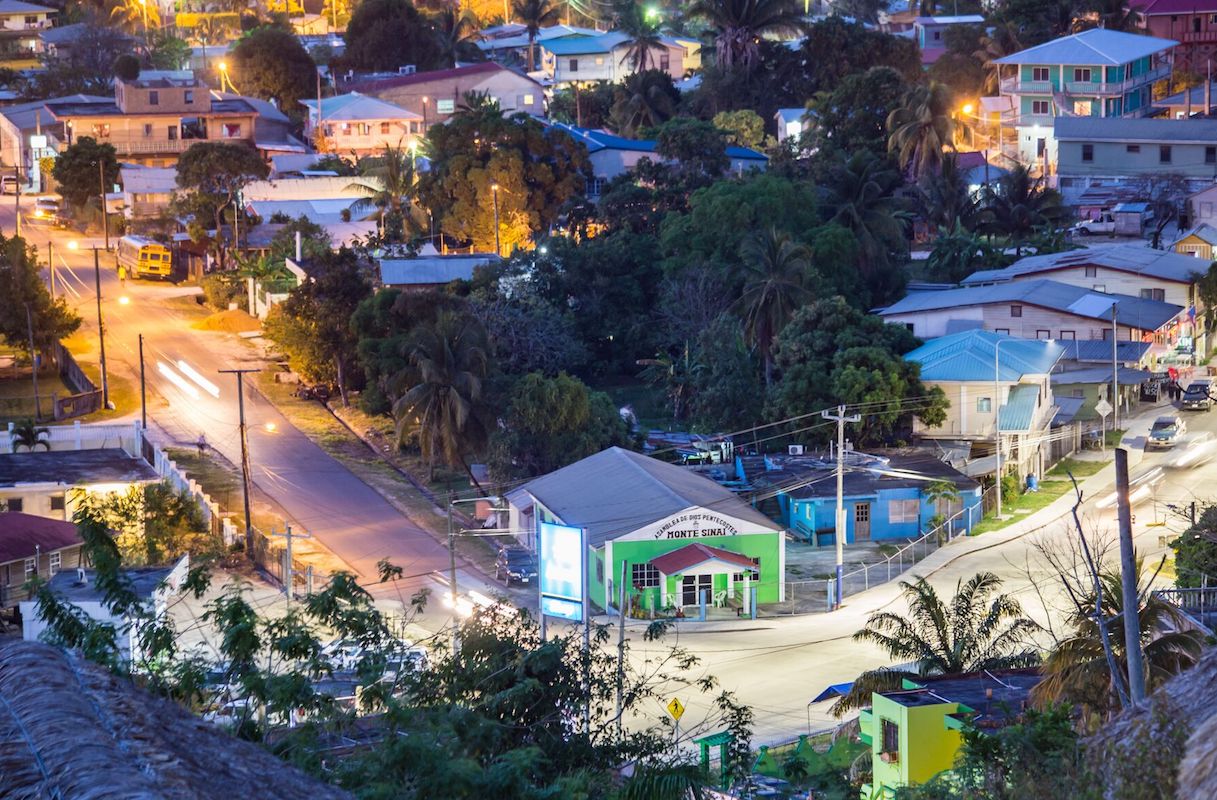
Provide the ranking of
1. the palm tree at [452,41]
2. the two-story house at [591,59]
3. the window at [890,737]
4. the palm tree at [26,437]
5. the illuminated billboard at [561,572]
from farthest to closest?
1. the palm tree at [452,41]
2. the two-story house at [591,59]
3. the palm tree at [26,437]
4. the illuminated billboard at [561,572]
5. the window at [890,737]

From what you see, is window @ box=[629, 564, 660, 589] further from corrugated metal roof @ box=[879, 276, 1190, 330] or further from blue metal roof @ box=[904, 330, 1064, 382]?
corrugated metal roof @ box=[879, 276, 1190, 330]

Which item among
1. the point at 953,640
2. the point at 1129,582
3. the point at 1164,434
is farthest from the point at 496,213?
the point at 1129,582

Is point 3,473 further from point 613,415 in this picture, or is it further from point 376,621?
point 376,621

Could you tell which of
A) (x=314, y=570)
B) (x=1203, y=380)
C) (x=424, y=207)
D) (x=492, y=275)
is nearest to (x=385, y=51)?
(x=424, y=207)

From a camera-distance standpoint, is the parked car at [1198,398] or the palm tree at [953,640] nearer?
the palm tree at [953,640]

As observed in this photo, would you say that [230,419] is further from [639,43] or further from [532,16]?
[532,16]

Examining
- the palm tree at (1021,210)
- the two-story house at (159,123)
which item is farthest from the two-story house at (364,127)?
the palm tree at (1021,210)

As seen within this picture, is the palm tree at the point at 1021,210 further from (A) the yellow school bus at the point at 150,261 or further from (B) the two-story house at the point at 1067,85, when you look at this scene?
(A) the yellow school bus at the point at 150,261
